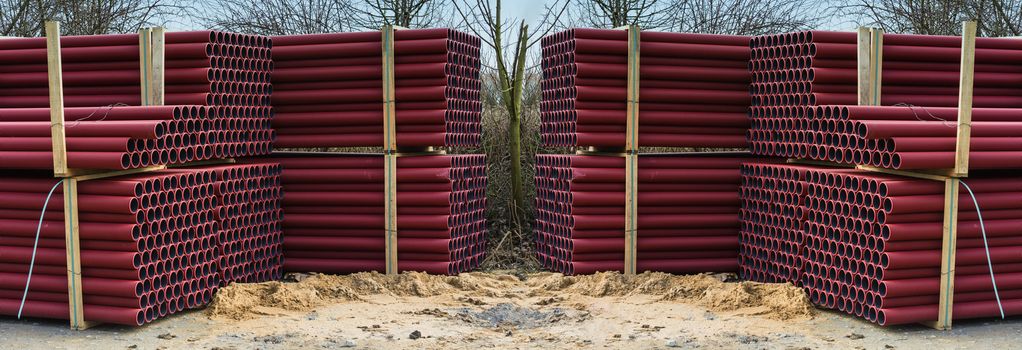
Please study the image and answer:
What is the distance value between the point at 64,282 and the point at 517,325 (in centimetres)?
417

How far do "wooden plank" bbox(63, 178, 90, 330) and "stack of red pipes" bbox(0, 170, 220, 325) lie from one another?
0.06 metres

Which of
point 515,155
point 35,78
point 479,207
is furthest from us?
point 515,155

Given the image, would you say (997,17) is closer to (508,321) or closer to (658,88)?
(658,88)

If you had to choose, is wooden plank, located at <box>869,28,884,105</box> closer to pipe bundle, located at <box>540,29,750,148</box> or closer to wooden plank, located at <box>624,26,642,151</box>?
pipe bundle, located at <box>540,29,750,148</box>

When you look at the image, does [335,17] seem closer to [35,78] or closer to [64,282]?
[35,78]

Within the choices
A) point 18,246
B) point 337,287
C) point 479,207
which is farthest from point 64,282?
point 479,207

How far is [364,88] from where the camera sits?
436 inches

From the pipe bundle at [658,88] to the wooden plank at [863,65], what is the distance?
141 cm

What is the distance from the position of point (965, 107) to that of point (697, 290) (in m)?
3.28

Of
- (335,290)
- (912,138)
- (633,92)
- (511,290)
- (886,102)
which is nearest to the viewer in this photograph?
(912,138)

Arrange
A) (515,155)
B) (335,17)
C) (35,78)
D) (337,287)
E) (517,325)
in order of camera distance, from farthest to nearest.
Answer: (335,17) → (515,155) → (35,78) → (337,287) → (517,325)

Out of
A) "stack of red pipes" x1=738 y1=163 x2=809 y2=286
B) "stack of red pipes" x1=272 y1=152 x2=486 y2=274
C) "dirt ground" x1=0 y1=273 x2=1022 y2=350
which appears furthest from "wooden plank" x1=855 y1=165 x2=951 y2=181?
"stack of red pipes" x1=272 y1=152 x2=486 y2=274

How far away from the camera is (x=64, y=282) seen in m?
8.45

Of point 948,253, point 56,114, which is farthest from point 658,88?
point 56,114
